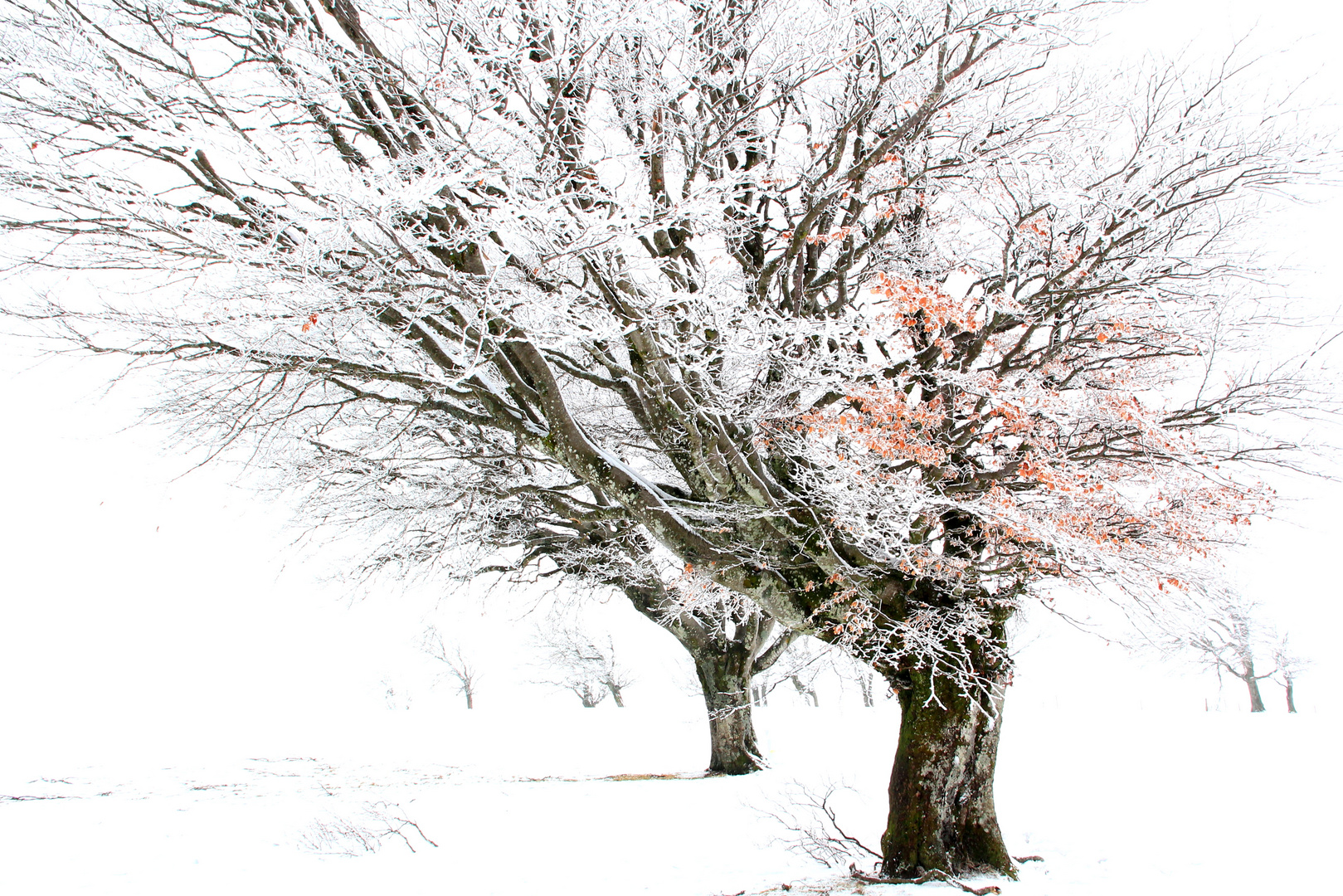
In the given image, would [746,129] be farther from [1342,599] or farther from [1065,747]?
[1342,599]

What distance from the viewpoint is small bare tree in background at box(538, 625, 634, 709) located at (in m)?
36.1

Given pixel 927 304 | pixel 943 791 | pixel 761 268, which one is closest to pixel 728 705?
pixel 943 791

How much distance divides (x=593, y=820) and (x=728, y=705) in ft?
12.8

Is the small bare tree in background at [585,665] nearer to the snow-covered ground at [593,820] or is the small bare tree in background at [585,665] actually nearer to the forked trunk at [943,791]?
the snow-covered ground at [593,820]

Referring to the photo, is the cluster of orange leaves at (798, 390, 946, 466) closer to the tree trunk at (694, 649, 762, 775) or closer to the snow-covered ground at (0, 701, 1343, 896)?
the snow-covered ground at (0, 701, 1343, 896)

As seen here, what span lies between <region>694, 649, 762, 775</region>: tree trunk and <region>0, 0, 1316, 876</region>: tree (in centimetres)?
557

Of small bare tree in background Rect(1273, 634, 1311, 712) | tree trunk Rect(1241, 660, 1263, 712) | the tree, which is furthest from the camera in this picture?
small bare tree in background Rect(1273, 634, 1311, 712)

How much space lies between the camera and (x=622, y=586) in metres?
11.5

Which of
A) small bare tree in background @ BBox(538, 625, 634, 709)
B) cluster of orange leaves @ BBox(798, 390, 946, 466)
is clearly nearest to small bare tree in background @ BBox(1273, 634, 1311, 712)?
small bare tree in background @ BBox(538, 625, 634, 709)

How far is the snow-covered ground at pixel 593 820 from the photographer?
6.10 metres

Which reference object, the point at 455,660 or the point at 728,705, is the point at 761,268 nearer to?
the point at 728,705

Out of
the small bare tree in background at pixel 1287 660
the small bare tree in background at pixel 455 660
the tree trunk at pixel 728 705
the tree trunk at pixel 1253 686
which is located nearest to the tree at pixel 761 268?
the tree trunk at pixel 728 705

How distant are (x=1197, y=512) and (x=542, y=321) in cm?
529

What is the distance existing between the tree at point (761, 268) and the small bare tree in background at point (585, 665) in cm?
2951
